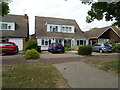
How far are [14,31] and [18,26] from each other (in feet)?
6.28

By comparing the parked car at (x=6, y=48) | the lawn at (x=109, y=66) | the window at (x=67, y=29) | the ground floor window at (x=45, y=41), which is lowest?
the lawn at (x=109, y=66)

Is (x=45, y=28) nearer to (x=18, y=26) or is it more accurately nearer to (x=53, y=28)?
(x=53, y=28)

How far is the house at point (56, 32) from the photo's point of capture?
2694cm

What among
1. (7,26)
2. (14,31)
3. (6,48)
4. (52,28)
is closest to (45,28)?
(52,28)

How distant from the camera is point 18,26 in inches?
1096

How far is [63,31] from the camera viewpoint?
29984 mm

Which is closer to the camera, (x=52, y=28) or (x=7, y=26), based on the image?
(x=7, y=26)

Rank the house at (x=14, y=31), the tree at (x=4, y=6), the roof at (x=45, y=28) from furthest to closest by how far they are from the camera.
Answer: the roof at (x=45, y=28), the house at (x=14, y=31), the tree at (x=4, y=6)

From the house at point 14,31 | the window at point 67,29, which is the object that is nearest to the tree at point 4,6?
Answer: the house at point 14,31

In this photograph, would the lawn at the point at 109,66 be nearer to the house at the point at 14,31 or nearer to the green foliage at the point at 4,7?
the green foliage at the point at 4,7

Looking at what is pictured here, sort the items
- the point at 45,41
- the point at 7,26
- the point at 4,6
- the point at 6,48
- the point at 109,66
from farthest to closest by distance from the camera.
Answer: the point at 45,41, the point at 7,26, the point at 6,48, the point at 4,6, the point at 109,66

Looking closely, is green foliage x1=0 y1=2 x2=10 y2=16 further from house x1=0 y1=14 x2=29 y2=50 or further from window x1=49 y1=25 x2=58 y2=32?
window x1=49 y1=25 x2=58 y2=32

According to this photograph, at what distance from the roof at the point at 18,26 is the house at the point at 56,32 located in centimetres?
253

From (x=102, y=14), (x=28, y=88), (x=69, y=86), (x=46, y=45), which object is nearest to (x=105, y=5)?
(x=102, y=14)
